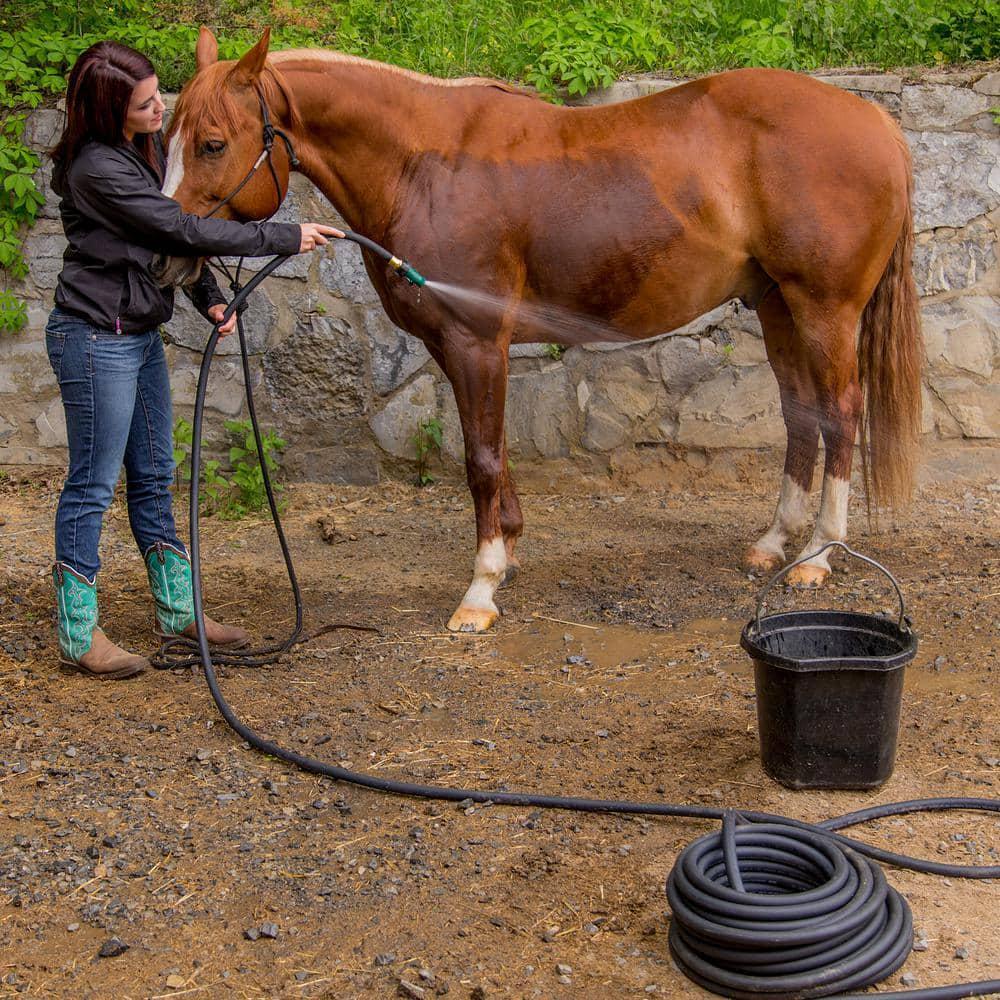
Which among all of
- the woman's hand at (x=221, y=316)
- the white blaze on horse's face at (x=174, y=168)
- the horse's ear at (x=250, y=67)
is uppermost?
the horse's ear at (x=250, y=67)

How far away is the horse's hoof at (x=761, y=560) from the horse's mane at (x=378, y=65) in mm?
1937

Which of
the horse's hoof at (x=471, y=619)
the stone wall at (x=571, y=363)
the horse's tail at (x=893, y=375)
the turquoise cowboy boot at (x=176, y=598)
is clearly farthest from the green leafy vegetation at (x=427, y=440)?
the horse's tail at (x=893, y=375)

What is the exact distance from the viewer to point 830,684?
2641 mm

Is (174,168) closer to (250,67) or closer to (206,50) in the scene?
(250,67)

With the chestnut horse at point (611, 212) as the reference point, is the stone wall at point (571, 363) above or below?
below

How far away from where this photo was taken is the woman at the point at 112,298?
123 inches

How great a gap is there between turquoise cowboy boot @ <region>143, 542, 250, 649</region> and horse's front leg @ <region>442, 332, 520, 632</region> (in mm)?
773

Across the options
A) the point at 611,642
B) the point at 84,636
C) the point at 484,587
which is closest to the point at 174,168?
the point at 84,636

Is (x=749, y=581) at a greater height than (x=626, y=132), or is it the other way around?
(x=626, y=132)

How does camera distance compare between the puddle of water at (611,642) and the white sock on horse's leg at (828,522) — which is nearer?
the puddle of water at (611,642)

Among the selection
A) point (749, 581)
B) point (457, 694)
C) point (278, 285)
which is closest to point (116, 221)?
point (457, 694)

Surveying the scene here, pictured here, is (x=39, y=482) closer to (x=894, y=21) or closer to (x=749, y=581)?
(x=749, y=581)

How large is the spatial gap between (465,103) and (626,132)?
0.58 meters

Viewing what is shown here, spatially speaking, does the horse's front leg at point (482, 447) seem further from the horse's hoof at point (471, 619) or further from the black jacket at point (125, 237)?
the black jacket at point (125, 237)
